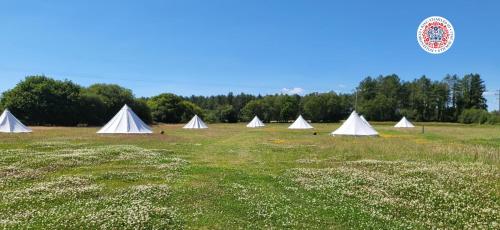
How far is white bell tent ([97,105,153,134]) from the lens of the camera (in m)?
54.2

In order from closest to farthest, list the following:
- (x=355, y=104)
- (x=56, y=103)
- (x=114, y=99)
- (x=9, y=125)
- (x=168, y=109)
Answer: (x=9, y=125) → (x=56, y=103) → (x=114, y=99) → (x=355, y=104) → (x=168, y=109)

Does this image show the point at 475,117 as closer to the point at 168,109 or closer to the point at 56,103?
the point at 168,109

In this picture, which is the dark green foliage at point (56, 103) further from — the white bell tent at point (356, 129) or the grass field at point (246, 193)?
the grass field at point (246, 193)

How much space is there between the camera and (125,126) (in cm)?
5466

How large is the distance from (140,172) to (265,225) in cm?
1146

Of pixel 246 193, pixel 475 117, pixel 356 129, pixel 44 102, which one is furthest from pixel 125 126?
pixel 475 117

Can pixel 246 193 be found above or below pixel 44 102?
below

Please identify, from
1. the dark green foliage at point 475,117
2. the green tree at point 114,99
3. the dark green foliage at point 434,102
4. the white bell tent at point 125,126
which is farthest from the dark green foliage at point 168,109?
the dark green foliage at point 475,117

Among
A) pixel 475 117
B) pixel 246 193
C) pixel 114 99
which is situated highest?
pixel 114 99

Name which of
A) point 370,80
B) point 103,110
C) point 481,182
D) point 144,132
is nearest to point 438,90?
point 370,80

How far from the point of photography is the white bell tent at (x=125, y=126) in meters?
54.2

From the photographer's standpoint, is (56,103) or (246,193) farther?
(56,103)

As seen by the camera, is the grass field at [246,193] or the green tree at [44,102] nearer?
the grass field at [246,193]

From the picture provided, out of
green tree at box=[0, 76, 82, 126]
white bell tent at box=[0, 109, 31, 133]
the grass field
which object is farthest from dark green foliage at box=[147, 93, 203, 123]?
the grass field
